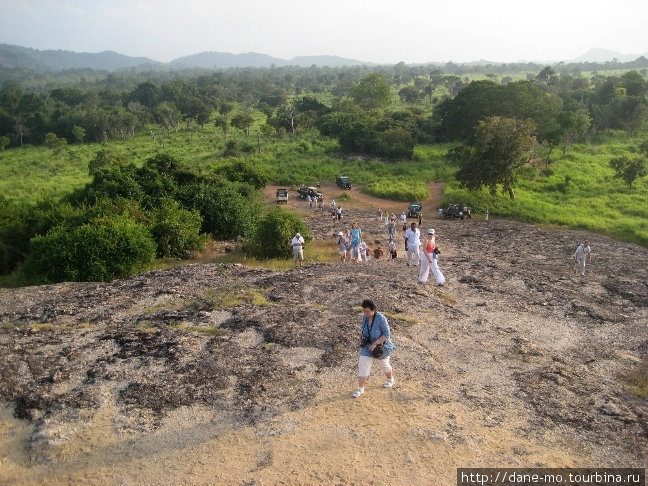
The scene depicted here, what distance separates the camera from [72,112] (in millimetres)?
65875

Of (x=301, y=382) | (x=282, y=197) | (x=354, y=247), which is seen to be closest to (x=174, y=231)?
(x=354, y=247)

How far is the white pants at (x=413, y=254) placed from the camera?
15.5 meters

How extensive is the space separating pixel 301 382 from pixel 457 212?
72.7 feet

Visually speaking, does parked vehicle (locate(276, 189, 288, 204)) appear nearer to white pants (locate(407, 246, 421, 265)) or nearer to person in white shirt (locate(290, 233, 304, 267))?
person in white shirt (locate(290, 233, 304, 267))

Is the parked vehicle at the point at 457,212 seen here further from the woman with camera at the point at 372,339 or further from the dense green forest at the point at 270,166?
the woman with camera at the point at 372,339

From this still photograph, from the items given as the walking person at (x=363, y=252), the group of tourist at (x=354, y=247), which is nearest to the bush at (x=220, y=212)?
the group of tourist at (x=354, y=247)

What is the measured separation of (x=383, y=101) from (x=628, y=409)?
64.7 m

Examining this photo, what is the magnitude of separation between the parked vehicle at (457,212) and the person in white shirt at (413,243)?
13.4 meters

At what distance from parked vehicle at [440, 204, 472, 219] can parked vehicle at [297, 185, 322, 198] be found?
8.50 metres

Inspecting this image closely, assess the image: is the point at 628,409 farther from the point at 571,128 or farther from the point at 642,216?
the point at 571,128

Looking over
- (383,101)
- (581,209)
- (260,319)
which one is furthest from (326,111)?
(260,319)

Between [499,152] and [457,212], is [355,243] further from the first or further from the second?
[499,152]

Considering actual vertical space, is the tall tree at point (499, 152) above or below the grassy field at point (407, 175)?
above

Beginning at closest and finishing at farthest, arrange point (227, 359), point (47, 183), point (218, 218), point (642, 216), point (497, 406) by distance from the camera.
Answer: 1. point (497, 406)
2. point (227, 359)
3. point (218, 218)
4. point (642, 216)
5. point (47, 183)
